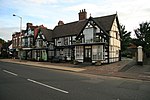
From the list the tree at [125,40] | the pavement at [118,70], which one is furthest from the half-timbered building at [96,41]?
the tree at [125,40]

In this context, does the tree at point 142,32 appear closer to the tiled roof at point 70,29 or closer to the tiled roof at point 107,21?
the tiled roof at point 107,21

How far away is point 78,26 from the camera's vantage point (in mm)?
37531

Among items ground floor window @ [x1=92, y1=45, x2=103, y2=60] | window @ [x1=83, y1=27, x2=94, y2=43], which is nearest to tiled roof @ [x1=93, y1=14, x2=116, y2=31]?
window @ [x1=83, y1=27, x2=94, y2=43]

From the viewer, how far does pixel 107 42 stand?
29.7m

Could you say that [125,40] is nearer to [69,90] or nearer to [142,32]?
[142,32]

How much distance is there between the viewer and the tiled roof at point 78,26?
3162 centimetres

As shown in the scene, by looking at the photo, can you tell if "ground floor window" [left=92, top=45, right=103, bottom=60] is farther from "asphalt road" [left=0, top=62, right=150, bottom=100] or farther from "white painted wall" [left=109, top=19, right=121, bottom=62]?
"asphalt road" [left=0, top=62, right=150, bottom=100]

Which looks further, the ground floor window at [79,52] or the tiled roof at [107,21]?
the ground floor window at [79,52]

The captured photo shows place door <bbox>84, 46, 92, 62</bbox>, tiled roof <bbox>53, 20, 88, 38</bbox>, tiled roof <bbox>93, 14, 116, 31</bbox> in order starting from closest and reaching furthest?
door <bbox>84, 46, 92, 62</bbox> < tiled roof <bbox>93, 14, 116, 31</bbox> < tiled roof <bbox>53, 20, 88, 38</bbox>

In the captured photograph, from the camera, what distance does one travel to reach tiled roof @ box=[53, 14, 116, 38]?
3162cm

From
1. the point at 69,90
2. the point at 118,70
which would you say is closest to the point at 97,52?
the point at 118,70

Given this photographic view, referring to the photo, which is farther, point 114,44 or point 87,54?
point 114,44

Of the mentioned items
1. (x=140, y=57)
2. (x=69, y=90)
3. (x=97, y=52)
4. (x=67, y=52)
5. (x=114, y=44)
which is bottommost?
(x=69, y=90)

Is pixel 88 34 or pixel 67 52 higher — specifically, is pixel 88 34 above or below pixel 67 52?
above
